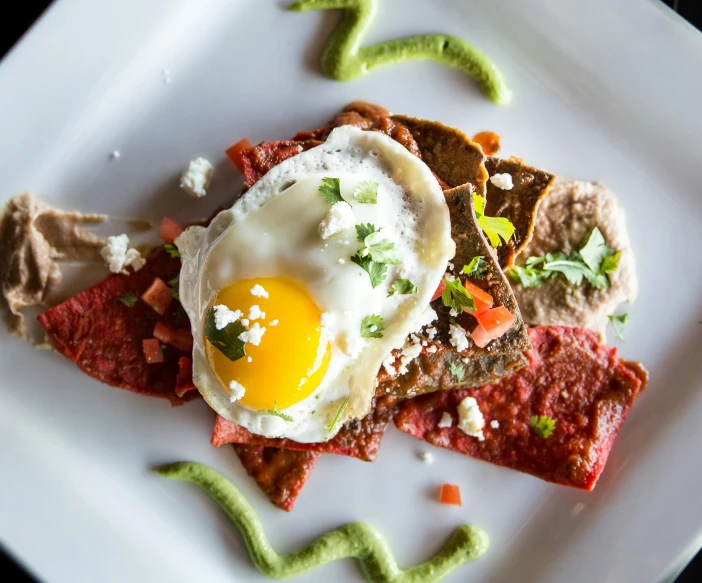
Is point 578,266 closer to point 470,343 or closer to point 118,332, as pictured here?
point 470,343

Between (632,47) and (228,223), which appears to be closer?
(228,223)

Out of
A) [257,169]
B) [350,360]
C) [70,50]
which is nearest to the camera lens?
[350,360]

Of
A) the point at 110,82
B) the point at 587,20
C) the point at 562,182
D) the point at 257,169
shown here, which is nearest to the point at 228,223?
the point at 257,169

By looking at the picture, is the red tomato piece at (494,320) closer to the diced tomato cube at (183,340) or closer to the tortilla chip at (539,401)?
the tortilla chip at (539,401)

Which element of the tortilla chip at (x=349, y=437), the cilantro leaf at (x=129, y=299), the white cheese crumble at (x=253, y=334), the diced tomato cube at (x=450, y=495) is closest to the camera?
the white cheese crumble at (x=253, y=334)

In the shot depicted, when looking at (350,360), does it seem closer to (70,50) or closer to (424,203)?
(424,203)

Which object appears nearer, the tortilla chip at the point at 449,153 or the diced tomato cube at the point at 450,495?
the tortilla chip at the point at 449,153

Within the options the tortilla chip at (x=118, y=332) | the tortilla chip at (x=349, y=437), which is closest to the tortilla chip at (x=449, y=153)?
the tortilla chip at (x=349, y=437)
